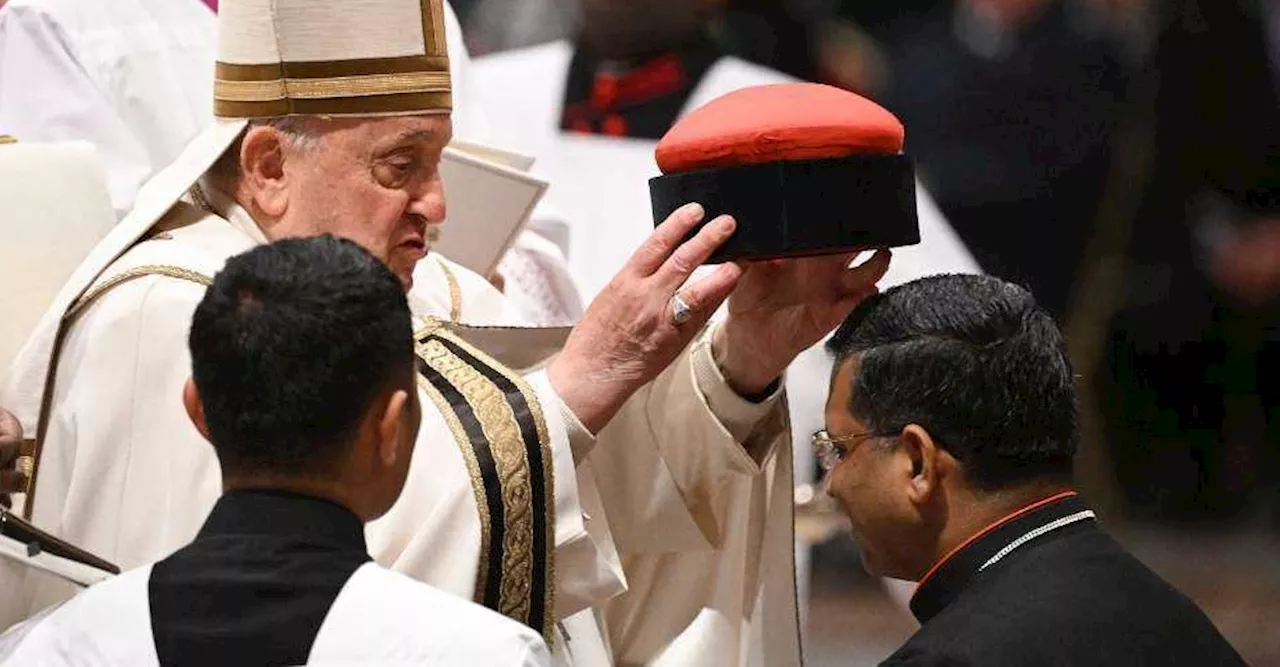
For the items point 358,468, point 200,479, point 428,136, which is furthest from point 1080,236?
point 358,468

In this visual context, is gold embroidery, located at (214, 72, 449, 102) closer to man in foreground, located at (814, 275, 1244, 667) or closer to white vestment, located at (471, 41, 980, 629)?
man in foreground, located at (814, 275, 1244, 667)

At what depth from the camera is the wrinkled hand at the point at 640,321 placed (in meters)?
3.31

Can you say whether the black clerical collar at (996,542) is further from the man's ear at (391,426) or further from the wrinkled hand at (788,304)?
the man's ear at (391,426)

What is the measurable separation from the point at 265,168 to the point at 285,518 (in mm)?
1226

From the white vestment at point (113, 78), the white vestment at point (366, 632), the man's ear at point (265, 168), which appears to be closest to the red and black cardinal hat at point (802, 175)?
the man's ear at point (265, 168)

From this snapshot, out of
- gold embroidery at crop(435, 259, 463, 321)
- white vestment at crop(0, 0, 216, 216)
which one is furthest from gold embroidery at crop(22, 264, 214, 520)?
white vestment at crop(0, 0, 216, 216)

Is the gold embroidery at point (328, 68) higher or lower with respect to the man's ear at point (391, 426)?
higher

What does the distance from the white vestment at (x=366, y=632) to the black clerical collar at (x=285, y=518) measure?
0.05 meters

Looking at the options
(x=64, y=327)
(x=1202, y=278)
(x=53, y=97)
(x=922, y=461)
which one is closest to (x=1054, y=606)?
(x=922, y=461)

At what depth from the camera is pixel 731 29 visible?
20.9ft

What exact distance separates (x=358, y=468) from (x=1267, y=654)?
13.6 feet

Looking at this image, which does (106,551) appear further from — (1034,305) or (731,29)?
(731,29)

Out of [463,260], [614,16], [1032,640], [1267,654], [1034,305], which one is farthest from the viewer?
[614,16]

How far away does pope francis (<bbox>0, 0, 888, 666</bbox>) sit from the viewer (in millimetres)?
3281
